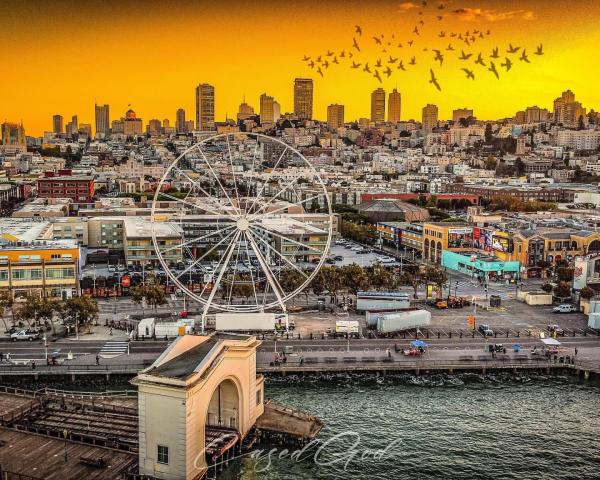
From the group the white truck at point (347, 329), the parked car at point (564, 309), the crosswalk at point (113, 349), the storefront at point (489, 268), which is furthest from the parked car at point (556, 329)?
the crosswalk at point (113, 349)

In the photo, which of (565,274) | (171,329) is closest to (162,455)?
(171,329)

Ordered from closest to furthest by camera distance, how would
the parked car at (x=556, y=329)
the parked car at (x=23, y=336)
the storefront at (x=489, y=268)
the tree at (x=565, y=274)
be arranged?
the parked car at (x=23, y=336) < the parked car at (x=556, y=329) < the tree at (x=565, y=274) < the storefront at (x=489, y=268)

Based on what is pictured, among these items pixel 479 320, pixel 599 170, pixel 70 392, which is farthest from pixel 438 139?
pixel 70 392

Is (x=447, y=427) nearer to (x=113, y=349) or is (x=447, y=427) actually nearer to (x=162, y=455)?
(x=162, y=455)

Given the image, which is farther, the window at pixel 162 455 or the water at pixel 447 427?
the water at pixel 447 427

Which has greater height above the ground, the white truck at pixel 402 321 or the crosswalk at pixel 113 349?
the white truck at pixel 402 321

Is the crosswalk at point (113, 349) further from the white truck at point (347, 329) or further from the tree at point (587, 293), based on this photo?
the tree at point (587, 293)

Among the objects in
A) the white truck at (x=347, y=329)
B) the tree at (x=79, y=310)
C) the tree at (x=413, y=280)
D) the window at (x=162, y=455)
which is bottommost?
the window at (x=162, y=455)

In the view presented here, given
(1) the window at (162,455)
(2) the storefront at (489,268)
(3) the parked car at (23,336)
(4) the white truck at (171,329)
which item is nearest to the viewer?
(1) the window at (162,455)
